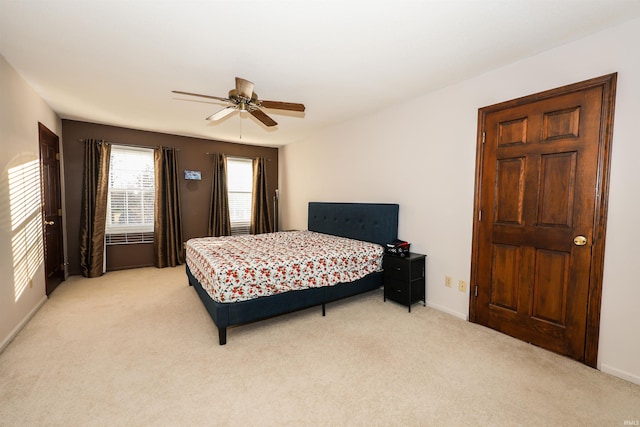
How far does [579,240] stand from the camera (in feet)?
7.13

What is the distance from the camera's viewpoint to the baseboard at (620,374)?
6.39 feet

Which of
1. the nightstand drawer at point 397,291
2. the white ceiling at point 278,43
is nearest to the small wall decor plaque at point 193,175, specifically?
the white ceiling at point 278,43

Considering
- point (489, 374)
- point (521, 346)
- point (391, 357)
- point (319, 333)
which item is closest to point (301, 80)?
point (319, 333)

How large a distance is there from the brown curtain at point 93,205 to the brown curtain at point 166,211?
748mm

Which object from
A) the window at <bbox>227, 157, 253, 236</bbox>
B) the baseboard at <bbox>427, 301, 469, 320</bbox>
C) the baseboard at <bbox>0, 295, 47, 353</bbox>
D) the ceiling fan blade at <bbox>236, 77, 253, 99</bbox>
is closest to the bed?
the baseboard at <bbox>427, 301, 469, 320</bbox>

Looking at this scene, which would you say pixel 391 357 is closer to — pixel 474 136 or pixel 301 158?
pixel 474 136

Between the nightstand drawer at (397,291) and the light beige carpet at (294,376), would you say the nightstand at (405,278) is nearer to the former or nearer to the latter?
the nightstand drawer at (397,291)

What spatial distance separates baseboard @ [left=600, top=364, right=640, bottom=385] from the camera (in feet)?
6.39

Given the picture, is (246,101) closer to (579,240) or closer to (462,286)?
(462,286)

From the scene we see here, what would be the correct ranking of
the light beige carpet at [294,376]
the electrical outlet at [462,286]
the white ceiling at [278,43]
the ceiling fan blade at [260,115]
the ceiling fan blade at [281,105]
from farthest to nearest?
the electrical outlet at [462,286]
the ceiling fan blade at [260,115]
the ceiling fan blade at [281,105]
the white ceiling at [278,43]
the light beige carpet at [294,376]

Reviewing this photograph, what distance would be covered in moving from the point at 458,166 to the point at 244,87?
90.8 inches

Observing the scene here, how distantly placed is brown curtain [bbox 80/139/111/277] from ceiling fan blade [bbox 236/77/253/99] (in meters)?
3.57

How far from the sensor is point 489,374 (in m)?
2.05

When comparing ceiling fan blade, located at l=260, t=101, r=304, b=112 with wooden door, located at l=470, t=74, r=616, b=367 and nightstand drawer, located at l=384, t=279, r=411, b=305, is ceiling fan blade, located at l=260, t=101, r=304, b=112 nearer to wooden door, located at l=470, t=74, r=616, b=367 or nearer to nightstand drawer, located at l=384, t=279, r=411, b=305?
wooden door, located at l=470, t=74, r=616, b=367
